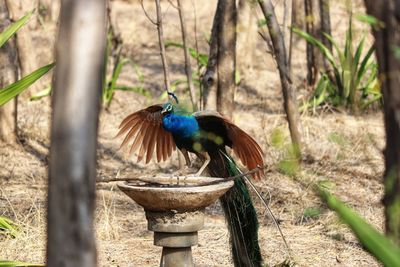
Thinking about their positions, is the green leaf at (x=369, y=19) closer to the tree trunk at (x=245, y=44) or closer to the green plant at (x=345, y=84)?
the green plant at (x=345, y=84)

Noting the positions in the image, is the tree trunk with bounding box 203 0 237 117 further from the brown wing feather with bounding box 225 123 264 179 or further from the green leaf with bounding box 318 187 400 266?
the green leaf with bounding box 318 187 400 266

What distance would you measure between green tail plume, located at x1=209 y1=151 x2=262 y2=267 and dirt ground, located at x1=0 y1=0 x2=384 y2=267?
391 mm

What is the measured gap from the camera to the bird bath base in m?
4.45

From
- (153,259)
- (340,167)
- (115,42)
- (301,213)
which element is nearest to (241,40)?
Result: (115,42)

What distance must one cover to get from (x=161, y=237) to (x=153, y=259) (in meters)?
1.19

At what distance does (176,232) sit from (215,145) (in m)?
0.66

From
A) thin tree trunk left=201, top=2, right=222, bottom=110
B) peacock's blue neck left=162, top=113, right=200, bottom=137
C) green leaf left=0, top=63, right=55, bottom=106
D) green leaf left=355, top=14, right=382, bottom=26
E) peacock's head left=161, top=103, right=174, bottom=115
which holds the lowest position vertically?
peacock's blue neck left=162, top=113, right=200, bottom=137

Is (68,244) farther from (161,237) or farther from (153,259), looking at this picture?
(153,259)

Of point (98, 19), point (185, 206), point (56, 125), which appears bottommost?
point (185, 206)

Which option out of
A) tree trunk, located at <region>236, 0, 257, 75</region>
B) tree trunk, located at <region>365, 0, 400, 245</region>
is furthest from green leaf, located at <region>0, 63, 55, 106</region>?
tree trunk, located at <region>236, 0, 257, 75</region>

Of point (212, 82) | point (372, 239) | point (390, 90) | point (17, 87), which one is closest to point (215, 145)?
point (17, 87)

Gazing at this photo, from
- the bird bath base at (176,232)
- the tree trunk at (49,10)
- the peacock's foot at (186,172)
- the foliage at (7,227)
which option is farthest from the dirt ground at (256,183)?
the tree trunk at (49,10)

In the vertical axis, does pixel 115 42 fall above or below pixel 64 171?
above

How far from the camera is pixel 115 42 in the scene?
1201cm
